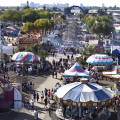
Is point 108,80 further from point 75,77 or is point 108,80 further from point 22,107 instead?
point 22,107

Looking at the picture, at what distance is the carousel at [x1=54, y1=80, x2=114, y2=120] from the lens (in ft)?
57.3

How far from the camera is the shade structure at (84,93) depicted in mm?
17672

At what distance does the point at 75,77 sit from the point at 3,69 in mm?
10159

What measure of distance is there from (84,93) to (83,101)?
0.78 meters

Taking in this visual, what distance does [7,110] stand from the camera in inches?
753

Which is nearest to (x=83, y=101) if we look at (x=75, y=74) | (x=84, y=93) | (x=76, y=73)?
(x=84, y=93)

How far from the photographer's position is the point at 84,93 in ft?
59.1

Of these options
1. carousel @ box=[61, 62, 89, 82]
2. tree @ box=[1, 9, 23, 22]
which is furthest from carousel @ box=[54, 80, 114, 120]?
tree @ box=[1, 9, 23, 22]

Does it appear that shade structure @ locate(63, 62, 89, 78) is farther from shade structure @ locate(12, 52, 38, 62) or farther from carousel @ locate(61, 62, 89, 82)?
shade structure @ locate(12, 52, 38, 62)

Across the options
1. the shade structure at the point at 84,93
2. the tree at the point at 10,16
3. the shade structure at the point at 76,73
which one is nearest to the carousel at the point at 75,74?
the shade structure at the point at 76,73

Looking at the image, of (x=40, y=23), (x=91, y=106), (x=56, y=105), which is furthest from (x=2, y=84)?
(x=40, y=23)

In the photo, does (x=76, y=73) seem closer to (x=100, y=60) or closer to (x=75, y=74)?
(x=75, y=74)

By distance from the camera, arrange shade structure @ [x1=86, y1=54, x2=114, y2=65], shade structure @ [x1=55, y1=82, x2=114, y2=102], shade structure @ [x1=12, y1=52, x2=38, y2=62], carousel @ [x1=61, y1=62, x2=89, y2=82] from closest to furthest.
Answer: shade structure @ [x1=55, y1=82, x2=114, y2=102], carousel @ [x1=61, y1=62, x2=89, y2=82], shade structure @ [x1=86, y1=54, x2=114, y2=65], shade structure @ [x1=12, y1=52, x2=38, y2=62]

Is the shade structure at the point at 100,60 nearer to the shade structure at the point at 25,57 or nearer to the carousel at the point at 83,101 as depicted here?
the shade structure at the point at 25,57
